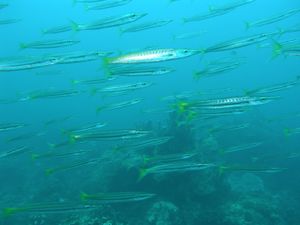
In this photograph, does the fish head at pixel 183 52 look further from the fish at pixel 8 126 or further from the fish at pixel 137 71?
the fish at pixel 8 126

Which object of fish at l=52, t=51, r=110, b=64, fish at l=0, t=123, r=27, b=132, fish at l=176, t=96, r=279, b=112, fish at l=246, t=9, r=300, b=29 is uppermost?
fish at l=52, t=51, r=110, b=64

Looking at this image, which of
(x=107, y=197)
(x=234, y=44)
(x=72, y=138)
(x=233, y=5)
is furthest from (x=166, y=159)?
(x=233, y=5)

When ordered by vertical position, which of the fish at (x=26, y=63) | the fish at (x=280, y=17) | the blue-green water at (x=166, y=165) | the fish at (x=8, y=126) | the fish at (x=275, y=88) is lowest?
the blue-green water at (x=166, y=165)

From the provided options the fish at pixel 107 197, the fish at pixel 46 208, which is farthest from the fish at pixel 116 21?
the fish at pixel 46 208

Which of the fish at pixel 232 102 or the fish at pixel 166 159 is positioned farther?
the fish at pixel 166 159

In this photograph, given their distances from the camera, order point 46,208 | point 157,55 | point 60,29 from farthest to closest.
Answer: point 60,29
point 157,55
point 46,208

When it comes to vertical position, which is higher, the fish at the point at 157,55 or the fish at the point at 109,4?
the fish at the point at 109,4

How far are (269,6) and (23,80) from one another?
11791 cm

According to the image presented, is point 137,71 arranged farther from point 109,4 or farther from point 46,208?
point 109,4

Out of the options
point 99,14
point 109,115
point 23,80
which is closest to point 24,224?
point 109,115

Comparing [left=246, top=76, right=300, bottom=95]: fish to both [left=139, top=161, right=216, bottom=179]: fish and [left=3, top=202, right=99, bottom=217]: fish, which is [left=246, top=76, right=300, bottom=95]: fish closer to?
[left=139, top=161, right=216, bottom=179]: fish

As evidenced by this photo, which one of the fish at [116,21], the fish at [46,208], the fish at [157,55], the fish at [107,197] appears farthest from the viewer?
the fish at [116,21]

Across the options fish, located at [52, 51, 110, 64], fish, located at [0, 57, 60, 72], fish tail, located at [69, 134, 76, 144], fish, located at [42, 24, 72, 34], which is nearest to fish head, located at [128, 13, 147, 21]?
fish, located at [52, 51, 110, 64]

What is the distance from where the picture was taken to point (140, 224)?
8.53 m
